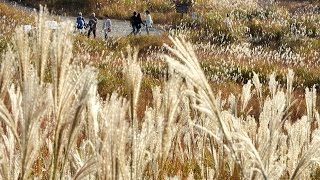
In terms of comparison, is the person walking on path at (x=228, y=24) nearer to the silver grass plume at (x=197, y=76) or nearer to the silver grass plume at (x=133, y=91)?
the silver grass plume at (x=133, y=91)

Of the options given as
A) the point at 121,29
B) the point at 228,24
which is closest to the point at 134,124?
the point at 228,24

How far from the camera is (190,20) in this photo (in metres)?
22.7

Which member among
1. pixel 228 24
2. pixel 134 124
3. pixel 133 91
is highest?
pixel 133 91

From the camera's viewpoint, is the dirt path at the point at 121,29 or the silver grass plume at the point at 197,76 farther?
the dirt path at the point at 121,29

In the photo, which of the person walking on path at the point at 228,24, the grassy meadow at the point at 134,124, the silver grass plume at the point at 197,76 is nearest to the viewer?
the silver grass plume at the point at 197,76

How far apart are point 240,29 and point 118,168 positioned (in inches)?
747

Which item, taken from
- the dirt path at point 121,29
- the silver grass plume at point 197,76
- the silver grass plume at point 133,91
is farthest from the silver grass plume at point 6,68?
the dirt path at point 121,29

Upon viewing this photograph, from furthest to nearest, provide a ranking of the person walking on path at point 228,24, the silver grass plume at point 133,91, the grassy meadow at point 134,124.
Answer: the person walking on path at point 228,24 → the silver grass plume at point 133,91 → the grassy meadow at point 134,124

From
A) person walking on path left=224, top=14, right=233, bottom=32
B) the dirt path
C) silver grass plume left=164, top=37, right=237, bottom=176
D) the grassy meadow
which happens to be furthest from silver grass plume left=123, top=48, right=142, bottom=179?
the dirt path

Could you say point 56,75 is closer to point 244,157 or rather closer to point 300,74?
point 244,157

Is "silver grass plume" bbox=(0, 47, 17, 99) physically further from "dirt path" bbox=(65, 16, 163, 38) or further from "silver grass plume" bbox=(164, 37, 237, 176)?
"dirt path" bbox=(65, 16, 163, 38)

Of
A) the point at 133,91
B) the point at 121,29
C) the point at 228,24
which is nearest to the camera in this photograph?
the point at 133,91

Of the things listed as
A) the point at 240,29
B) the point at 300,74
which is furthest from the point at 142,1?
the point at 300,74

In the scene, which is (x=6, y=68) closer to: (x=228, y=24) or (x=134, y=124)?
(x=134, y=124)
